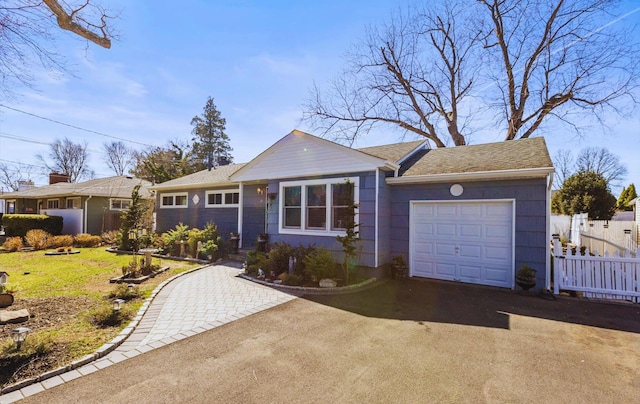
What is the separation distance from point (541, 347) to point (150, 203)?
19008 millimetres

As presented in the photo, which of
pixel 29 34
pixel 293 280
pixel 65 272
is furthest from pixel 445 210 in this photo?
pixel 65 272

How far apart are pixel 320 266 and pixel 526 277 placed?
4.73 metres

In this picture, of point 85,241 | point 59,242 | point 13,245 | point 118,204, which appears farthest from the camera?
point 118,204

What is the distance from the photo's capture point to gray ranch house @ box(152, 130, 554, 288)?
7117mm

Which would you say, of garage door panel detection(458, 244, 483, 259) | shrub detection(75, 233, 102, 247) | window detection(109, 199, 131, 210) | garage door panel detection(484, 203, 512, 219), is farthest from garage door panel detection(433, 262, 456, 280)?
window detection(109, 199, 131, 210)

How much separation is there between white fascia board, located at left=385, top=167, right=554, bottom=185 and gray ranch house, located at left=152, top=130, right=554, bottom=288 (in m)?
0.02

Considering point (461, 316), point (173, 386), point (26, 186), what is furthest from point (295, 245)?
point (26, 186)

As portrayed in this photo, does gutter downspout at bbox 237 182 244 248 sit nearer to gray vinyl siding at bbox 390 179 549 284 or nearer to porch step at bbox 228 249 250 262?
porch step at bbox 228 249 250 262

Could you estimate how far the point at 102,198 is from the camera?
57.5 ft

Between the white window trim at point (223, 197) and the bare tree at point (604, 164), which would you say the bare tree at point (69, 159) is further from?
the bare tree at point (604, 164)

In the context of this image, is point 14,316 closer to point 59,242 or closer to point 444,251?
point 444,251

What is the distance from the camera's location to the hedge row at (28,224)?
1563 centimetres

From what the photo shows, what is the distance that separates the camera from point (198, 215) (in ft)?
45.3

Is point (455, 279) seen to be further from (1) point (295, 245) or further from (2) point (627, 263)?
(1) point (295, 245)
